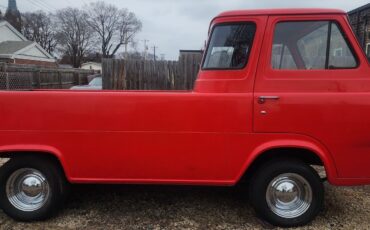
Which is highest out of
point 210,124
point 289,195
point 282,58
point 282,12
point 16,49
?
point 16,49

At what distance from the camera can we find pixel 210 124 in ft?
11.9

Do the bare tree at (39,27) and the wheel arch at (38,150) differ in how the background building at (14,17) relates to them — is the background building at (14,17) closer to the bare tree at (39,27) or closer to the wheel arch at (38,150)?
the bare tree at (39,27)

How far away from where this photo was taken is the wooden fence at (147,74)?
1109 centimetres

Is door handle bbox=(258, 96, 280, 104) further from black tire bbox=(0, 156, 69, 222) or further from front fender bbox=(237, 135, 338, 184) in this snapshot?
black tire bbox=(0, 156, 69, 222)

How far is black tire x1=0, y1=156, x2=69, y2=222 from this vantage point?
12.7ft

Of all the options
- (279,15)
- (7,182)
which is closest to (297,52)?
(279,15)

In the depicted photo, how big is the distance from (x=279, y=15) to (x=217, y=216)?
7.09 ft

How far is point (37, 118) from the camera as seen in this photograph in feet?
12.2

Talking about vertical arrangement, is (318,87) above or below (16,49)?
below

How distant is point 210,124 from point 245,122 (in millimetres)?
329

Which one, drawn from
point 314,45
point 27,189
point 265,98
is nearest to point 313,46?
point 314,45

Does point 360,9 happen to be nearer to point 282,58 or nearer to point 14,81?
point 282,58

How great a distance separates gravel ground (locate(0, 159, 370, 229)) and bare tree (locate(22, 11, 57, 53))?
66984 mm

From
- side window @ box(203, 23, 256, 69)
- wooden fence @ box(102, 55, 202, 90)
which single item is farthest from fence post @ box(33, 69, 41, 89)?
side window @ box(203, 23, 256, 69)
